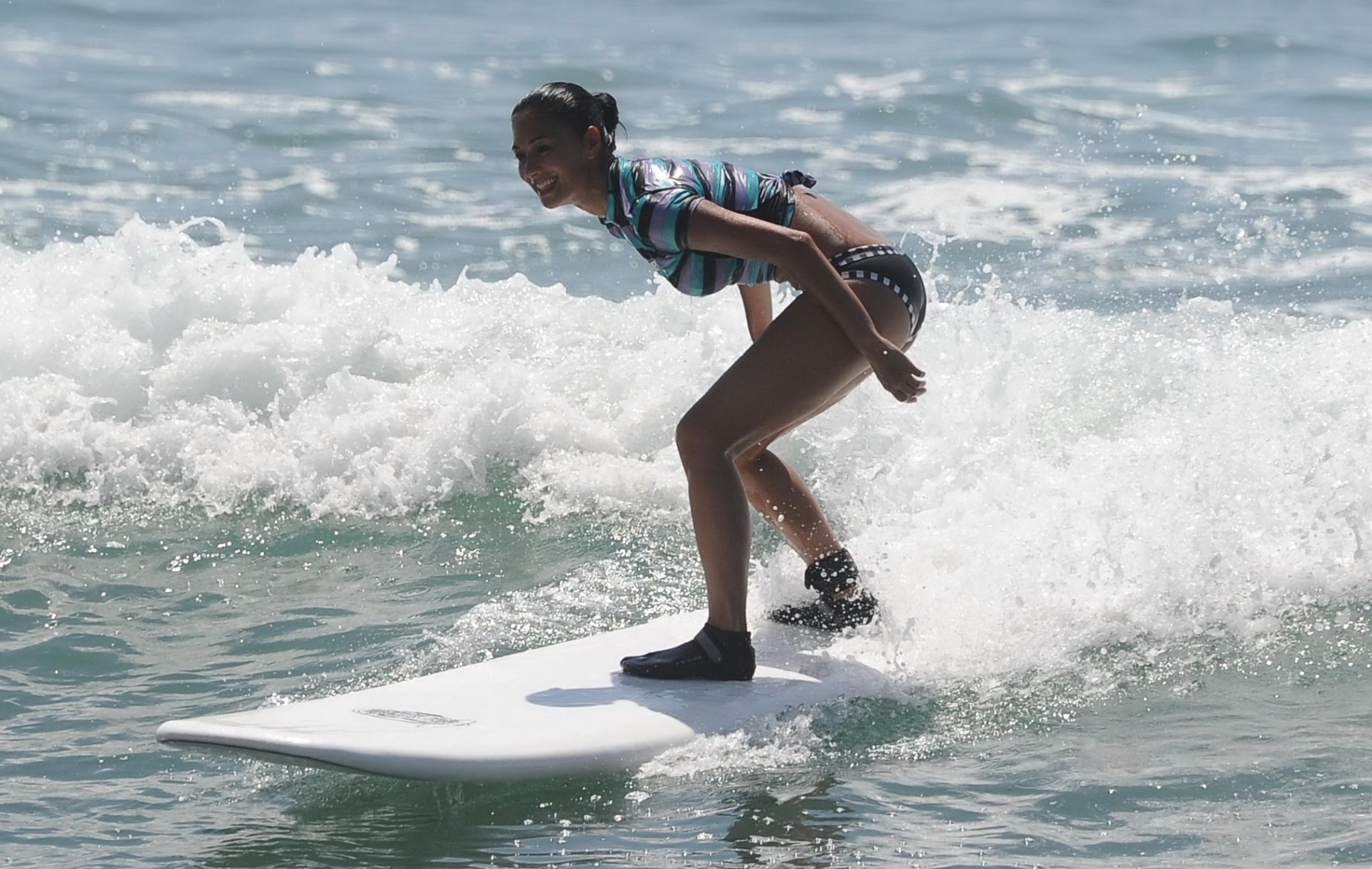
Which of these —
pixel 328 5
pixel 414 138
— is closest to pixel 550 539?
pixel 414 138

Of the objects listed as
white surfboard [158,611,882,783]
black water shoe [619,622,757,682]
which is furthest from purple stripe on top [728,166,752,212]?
white surfboard [158,611,882,783]

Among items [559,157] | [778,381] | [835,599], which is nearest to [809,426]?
[835,599]

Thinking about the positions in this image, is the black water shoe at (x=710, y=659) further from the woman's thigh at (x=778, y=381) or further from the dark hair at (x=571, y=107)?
the dark hair at (x=571, y=107)

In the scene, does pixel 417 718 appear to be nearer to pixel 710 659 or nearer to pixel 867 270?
pixel 710 659

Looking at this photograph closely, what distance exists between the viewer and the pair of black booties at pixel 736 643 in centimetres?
443

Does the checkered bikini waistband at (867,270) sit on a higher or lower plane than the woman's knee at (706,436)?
higher

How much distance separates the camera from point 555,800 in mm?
3990

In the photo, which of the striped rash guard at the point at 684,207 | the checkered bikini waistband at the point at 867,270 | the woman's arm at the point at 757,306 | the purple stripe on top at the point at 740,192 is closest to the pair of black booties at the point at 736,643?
the woman's arm at the point at 757,306

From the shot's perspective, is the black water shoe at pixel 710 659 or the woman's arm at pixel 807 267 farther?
the black water shoe at pixel 710 659

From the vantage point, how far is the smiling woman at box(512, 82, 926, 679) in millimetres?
4016

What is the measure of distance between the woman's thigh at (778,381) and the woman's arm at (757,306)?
1.80 ft

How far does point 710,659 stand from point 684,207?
1234 millimetres

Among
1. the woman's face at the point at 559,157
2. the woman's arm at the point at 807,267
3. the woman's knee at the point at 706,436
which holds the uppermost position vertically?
the woman's face at the point at 559,157

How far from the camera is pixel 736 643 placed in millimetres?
4418
